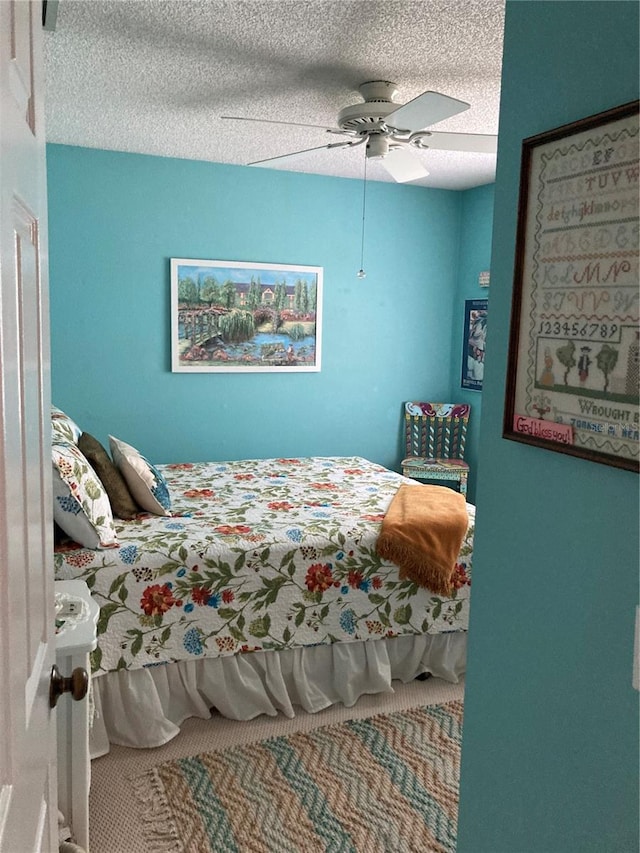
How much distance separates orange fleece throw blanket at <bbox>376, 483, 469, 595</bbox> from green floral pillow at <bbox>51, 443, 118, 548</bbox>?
1.13 m

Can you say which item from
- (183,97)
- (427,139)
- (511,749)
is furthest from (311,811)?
(183,97)

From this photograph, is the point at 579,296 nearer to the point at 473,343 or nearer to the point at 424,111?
the point at 424,111

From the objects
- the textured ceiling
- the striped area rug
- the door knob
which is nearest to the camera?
the door knob

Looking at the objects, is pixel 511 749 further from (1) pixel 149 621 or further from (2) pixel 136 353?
(2) pixel 136 353

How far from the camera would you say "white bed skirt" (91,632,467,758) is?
2.67 m

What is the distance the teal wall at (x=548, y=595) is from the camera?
3.50ft

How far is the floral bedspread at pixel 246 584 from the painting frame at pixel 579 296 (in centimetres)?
177

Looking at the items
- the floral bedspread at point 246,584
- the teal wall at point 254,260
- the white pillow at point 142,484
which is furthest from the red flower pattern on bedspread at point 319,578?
the teal wall at point 254,260

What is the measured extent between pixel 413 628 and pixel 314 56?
7.94ft

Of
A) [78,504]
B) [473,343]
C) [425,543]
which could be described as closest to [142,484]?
[78,504]

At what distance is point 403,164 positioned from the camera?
3.56 meters

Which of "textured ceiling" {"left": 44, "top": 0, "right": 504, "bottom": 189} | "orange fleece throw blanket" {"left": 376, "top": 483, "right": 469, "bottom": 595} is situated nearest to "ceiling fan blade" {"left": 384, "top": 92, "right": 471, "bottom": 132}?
"textured ceiling" {"left": 44, "top": 0, "right": 504, "bottom": 189}

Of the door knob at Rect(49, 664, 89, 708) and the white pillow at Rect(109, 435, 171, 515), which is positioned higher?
the door knob at Rect(49, 664, 89, 708)

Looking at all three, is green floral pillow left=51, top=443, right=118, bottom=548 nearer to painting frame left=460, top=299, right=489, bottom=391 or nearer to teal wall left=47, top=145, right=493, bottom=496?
teal wall left=47, top=145, right=493, bottom=496
